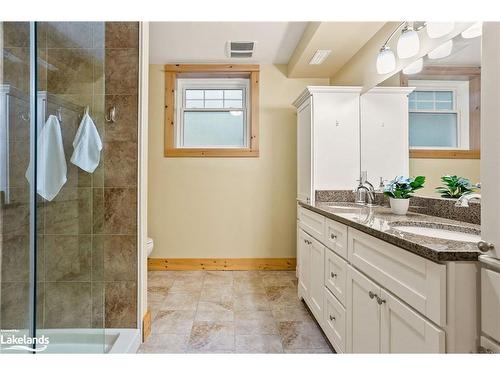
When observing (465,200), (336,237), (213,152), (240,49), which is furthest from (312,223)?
(240,49)

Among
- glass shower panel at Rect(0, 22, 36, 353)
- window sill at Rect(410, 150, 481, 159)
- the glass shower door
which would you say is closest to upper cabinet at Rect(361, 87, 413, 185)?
window sill at Rect(410, 150, 481, 159)

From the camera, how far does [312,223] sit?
2066 millimetres

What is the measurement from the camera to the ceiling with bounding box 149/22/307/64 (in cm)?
249

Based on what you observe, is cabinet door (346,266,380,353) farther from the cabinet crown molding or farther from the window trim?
the window trim

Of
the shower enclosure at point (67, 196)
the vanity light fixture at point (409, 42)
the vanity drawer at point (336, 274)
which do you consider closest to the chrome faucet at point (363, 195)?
the vanity drawer at point (336, 274)

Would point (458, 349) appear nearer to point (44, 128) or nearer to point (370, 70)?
point (44, 128)

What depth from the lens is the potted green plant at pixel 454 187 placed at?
1435 mm

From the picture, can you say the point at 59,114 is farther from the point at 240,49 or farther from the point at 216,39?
the point at 240,49

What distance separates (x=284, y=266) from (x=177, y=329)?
161 centimetres

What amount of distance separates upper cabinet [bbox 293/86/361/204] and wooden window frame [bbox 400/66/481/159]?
68cm

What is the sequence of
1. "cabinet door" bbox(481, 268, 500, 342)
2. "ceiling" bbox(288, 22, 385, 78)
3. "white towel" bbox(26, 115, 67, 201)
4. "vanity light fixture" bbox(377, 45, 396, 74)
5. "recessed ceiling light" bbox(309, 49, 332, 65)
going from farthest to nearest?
1. "recessed ceiling light" bbox(309, 49, 332, 65)
2. "ceiling" bbox(288, 22, 385, 78)
3. "vanity light fixture" bbox(377, 45, 396, 74)
4. "white towel" bbox(26, 115, 67, 201)
5. "cabinet door" bbox(481, 268, 500, 342)

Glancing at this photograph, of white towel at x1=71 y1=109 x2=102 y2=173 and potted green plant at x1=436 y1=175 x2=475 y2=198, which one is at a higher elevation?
white towel at x1=71 y1=109 x2=102 y2=173

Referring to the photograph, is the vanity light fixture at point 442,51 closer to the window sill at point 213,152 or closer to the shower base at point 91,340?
the window sill at point 213,152
